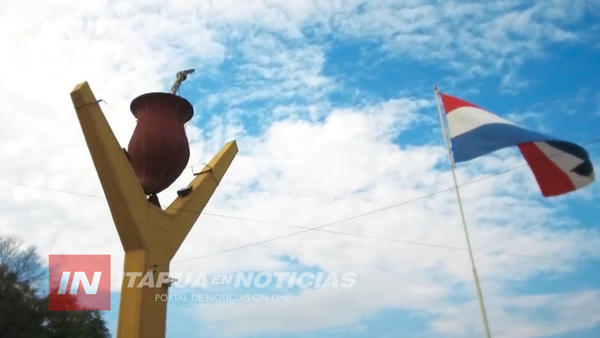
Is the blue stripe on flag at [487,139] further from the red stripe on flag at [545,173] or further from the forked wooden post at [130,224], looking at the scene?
the forked wooden post at [130,224]

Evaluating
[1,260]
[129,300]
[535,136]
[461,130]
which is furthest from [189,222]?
[1,260]

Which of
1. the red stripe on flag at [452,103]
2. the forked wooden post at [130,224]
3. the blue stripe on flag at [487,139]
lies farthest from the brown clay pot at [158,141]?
the blue stripe on flag at [487,139]

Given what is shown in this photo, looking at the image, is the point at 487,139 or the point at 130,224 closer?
the point at 487,139

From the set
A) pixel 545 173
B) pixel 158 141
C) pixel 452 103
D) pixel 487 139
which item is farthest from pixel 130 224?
pixel 545 173

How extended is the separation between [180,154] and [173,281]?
2494 mm

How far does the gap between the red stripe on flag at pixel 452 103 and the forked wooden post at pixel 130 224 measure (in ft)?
17.5

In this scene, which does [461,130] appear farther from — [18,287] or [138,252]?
[18,287]

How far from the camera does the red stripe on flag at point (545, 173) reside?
732 cm

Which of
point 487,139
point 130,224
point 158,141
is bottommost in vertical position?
point 487,139

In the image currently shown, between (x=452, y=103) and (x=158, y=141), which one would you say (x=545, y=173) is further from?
(x=158, y=141)

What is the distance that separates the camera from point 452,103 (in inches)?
300

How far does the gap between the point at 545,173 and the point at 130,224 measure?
6519mm

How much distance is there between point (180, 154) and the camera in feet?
34.9

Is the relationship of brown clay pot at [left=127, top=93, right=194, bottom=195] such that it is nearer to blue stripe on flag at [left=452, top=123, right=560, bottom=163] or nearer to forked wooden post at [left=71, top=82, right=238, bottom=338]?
forked wooden post at [left=71, top=82, right=238, bottom=338]
